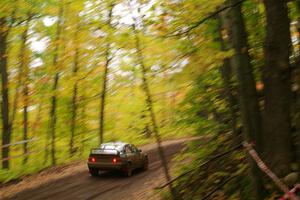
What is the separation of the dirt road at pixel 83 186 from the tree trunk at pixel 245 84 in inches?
234

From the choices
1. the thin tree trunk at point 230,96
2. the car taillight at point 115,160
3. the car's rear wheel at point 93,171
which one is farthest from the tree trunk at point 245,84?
the car's rear wheel at point 93,171

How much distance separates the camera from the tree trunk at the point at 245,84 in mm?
6973

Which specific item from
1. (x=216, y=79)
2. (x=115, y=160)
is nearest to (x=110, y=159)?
(x=115, y=160)

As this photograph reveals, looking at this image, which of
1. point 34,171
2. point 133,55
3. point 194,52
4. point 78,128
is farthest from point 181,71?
point 78,128

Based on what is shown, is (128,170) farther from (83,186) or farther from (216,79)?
(216,79)

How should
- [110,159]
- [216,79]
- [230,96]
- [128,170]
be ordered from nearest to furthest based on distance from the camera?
[230,96] < [216,79] < [110,159] < [128,170]

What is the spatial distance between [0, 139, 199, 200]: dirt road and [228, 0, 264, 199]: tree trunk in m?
5.93

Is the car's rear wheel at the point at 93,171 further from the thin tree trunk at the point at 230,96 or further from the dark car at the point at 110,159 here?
the thin tree trunk at the point at 230,96

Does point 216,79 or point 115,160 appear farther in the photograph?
point 115,160

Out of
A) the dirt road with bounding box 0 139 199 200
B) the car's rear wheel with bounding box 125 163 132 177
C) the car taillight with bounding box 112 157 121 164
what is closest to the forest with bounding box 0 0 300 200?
the dirt road with bounding box 0 139 199 200

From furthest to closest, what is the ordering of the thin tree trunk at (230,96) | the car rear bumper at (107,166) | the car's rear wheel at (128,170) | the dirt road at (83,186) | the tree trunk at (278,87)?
the car's rear wheel at (128,170), the car rear bumper at (107,166), the dirt road at (83,186), the thin tree trunk at (230,96), the tree trunk at (278,87)

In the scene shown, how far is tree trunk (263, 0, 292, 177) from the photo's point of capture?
6.91 m

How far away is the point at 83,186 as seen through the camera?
52.1 ft

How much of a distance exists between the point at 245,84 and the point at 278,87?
590mm
